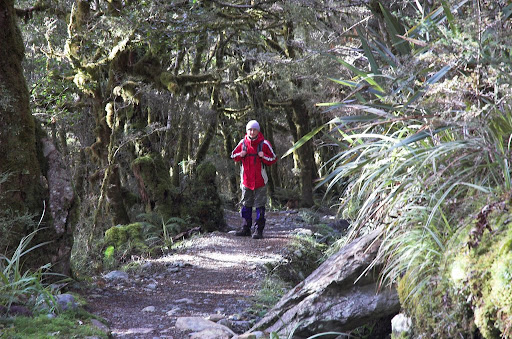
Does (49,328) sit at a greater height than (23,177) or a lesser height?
lesser

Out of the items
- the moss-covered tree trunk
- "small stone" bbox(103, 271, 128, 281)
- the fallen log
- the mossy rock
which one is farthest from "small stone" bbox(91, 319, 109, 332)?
the mossy rock

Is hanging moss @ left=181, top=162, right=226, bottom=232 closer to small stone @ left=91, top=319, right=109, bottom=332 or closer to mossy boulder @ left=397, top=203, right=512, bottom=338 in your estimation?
small stone @ left=91, top=319, right=109, bottom=332

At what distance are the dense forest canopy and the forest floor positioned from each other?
98cm

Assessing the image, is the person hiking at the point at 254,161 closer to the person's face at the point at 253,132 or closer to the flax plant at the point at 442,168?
the person's face at the point at 253,132

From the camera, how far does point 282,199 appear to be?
862 inches

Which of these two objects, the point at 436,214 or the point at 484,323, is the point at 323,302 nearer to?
the point at 436,214

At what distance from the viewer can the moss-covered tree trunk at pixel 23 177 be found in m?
5.91

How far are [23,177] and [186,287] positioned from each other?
2.75 metres

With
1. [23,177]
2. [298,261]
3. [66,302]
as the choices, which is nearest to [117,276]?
[23,177]

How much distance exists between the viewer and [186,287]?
7578 millimetres

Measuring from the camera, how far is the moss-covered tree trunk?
5906 mm

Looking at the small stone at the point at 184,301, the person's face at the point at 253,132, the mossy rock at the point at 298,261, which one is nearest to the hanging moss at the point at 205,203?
the mossy rock at the point at 298,261

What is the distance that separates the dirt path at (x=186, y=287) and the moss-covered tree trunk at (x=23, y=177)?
33.1 inches

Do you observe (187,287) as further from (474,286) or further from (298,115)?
(298,115)
